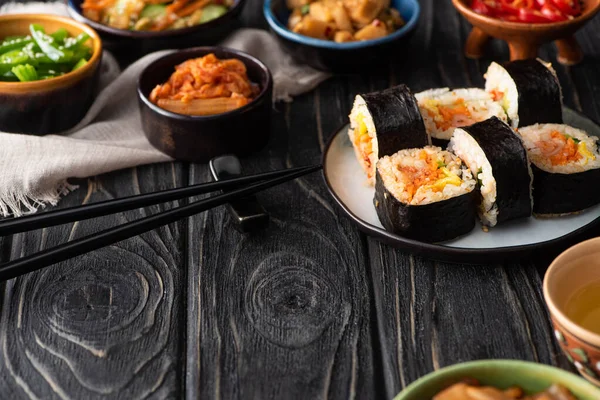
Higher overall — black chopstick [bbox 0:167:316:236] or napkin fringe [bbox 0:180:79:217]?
black chopstick [bbox 0:167:316:236]

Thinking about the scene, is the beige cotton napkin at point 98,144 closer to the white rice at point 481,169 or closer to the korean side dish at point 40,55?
the korean side dish at point 40,55

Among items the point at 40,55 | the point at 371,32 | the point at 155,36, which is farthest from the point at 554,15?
the point at 40,55

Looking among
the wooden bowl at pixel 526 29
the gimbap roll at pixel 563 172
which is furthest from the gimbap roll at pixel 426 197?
the wooden bowl at pixel 526 29

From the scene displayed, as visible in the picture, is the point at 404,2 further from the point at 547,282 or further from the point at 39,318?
the point at 39,318

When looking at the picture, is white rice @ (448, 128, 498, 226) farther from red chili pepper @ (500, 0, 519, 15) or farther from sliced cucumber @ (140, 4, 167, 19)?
sliced cucumber @ (140, 4, 167, 19)

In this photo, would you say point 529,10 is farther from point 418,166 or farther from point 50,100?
point 50,100

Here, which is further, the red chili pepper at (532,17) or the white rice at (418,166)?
the red chili pepper at (532,17)

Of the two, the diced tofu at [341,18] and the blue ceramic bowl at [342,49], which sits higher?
the diced tofu at [341,18]

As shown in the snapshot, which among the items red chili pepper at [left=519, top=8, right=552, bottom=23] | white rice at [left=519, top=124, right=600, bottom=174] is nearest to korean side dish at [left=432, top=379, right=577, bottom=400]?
white rice at [left=519, top=124, right=600, bottom=174]
